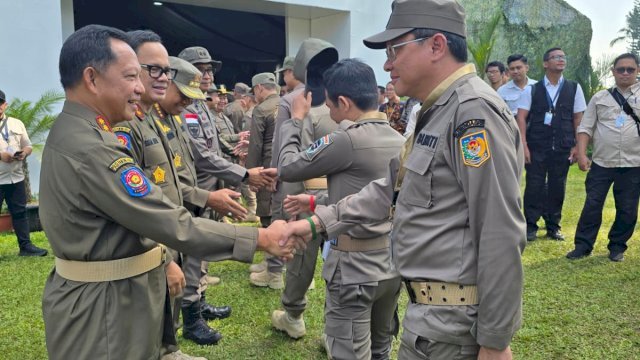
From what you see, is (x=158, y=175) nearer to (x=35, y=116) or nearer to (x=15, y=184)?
(x=15, y=184)

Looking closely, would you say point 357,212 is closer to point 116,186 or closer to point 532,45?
point 116,186

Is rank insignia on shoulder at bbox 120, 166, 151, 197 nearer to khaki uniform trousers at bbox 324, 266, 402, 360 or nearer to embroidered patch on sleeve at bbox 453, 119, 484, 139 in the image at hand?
embroidered patch on sleeve at bbox 453, 119, 484, 139

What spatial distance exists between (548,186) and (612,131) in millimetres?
1283

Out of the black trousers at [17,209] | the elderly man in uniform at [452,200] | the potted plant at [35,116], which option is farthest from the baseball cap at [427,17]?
the potted plant at [35,116]

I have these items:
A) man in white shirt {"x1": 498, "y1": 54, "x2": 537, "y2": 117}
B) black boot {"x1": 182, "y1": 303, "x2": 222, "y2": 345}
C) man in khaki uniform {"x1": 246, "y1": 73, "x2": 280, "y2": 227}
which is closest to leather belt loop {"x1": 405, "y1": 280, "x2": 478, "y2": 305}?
black boot {"x1": 182, "y1": 303, "x2": 222, "y2": 345}

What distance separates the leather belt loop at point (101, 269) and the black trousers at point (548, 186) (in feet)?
18.4

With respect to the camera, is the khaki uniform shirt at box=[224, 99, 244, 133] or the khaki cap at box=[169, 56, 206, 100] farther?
the khaki uniform shirt at box=[224, 99, 244, 133]

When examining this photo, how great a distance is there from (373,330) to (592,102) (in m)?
4.22

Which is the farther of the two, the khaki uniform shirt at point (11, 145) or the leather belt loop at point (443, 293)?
the khaki uniform shirt at point (11, 145)

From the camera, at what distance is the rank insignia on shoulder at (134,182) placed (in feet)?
6.20

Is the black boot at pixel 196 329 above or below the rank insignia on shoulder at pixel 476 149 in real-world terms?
below

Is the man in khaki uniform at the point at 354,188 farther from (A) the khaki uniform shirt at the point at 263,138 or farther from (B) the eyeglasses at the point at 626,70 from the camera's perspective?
(B) the eyeglasses at the point at 626,70

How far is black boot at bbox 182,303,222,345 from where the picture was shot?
3.86 metres

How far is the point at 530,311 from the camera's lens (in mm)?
4324
